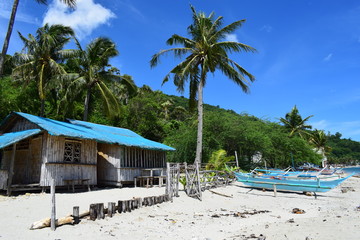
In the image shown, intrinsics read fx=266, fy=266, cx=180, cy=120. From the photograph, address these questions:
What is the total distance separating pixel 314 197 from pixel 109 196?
11.1 metres

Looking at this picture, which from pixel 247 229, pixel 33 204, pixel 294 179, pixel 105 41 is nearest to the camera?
pixel 247 229

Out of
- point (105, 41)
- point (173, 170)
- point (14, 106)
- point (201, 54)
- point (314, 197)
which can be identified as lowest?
point (314, 197)

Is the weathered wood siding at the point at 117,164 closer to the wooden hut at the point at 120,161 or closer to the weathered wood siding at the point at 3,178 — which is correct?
the wooden hut at the point at 120,161

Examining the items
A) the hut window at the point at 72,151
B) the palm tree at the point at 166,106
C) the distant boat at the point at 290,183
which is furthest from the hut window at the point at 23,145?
the palm tree at the point at 166,106

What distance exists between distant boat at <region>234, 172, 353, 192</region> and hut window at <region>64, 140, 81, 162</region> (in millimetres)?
9705

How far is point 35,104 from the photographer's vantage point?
74.4 feet

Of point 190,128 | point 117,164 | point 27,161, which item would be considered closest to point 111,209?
point 117,164

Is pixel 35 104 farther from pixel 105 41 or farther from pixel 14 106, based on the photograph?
pixel 105 41

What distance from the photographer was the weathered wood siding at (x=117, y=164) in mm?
A: 14508

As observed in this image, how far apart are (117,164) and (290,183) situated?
9.93 meters

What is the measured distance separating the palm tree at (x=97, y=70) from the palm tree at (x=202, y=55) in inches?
147

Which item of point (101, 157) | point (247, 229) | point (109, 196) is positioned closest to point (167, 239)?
point (247, 229)

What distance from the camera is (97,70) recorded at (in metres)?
20.4

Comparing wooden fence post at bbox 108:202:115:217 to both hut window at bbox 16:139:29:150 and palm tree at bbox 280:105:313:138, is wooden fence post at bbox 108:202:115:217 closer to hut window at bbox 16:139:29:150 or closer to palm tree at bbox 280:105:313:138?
hut window at bbox 16:139:29:150
